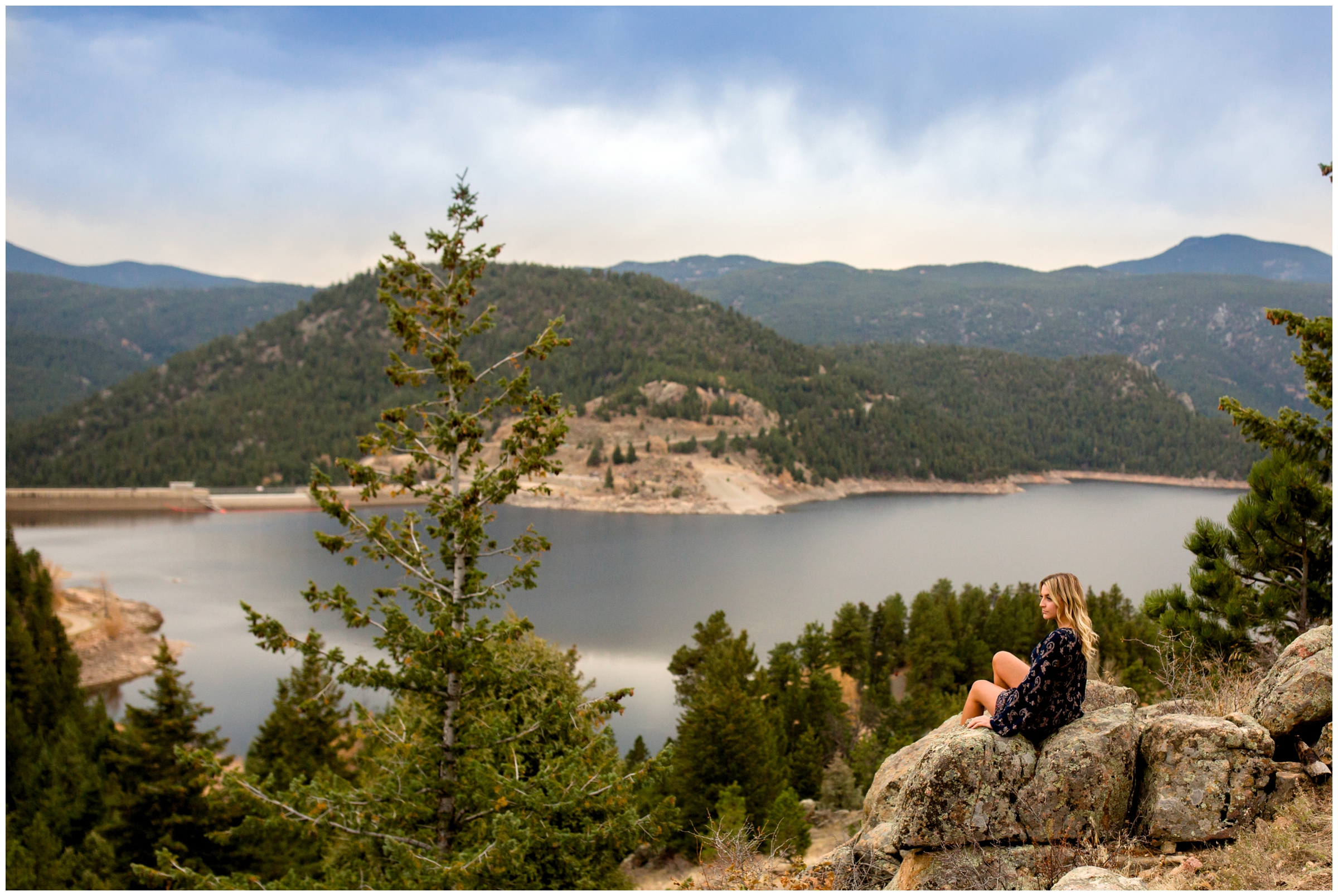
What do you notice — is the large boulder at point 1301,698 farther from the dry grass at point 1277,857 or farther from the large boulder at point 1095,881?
the large boulder at point 1095,881

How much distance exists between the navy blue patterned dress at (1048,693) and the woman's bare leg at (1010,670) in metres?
0.16

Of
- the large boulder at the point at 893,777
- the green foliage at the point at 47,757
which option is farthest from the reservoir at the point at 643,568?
the large boulder at the point at 893,777

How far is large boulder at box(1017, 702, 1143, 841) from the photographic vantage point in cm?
427

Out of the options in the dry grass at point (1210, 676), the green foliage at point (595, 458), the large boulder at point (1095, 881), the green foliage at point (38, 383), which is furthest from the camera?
the green foliage at point (38, 383)

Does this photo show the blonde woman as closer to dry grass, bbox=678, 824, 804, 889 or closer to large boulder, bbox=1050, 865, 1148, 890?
large boulder, bbox=1050, 865, 1148, 890

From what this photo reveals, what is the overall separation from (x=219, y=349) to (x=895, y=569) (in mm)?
121307

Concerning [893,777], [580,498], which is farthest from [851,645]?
[580,498]

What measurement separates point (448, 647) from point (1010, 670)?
14.5 feet

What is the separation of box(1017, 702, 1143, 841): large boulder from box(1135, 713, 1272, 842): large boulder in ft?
0.45

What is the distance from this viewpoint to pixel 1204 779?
13.8 feet

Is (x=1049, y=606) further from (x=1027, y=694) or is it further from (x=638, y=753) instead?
(x=638, y=753)

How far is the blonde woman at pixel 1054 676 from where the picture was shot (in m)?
4.25

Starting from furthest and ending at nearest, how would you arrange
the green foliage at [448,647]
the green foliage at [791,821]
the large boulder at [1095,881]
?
the green foliage at [791,821] → the green foliage at [448,647] → the large boulder at [1095,881]

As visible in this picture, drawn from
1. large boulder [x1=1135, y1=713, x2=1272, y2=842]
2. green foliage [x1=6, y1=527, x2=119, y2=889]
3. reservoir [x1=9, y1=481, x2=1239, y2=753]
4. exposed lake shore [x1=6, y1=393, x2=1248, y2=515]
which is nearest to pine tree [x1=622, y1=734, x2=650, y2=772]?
reservoir [x1=9, y1=481, x2=1239, y2=753]
